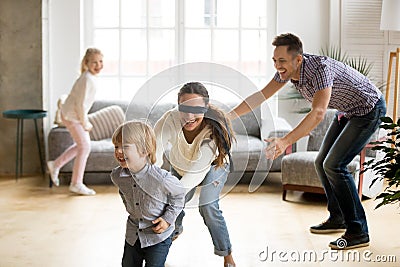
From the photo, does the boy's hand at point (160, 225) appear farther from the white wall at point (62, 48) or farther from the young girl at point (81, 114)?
the white wall at point (62, 48)

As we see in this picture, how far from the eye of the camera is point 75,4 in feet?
22.4

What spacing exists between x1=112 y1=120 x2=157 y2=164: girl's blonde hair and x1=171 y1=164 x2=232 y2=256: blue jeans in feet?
0.43

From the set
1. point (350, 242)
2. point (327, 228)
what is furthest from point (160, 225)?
point (327, 228)

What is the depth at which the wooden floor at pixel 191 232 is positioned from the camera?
4090 mm

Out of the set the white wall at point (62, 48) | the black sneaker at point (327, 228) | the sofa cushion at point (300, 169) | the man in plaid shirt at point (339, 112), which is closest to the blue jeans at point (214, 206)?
the man in plaid shirt at point (339, 112)

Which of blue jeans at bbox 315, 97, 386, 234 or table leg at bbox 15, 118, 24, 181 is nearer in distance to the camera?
blue jeans at bbox 315, 97, 386, 234

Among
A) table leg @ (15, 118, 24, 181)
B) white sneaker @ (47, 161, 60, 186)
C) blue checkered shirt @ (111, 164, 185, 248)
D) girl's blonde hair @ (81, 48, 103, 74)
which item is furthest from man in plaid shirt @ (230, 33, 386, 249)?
table leg @ (15, 118, 24, 181)

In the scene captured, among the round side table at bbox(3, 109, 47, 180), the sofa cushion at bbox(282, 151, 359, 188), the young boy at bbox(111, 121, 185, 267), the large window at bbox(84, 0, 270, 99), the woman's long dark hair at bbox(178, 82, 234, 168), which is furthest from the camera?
the large window at bbox(84, 0, 270, 99)

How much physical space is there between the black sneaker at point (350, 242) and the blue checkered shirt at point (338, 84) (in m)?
0.68

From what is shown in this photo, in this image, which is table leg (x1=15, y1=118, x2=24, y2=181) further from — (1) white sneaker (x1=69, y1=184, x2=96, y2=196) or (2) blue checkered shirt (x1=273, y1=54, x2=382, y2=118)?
(2) blue checkered shirt (x1=273, y1=54, x2=382, y2=118)

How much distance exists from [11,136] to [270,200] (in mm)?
2447

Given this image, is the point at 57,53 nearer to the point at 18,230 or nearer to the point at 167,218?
the point at 18,230

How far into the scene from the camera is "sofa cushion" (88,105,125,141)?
21.3 feet

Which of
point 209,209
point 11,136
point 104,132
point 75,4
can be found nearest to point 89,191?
point 104,132
